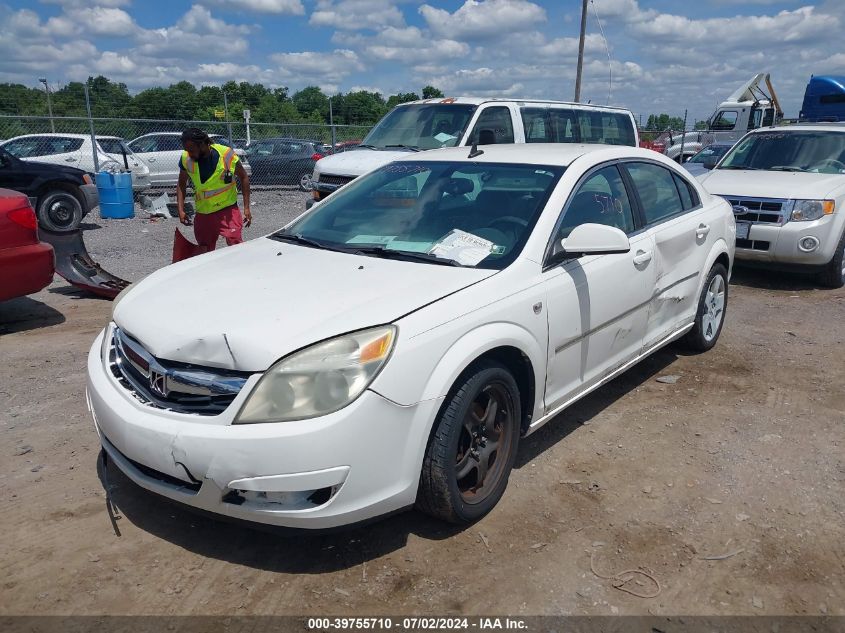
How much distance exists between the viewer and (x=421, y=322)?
9.23ft

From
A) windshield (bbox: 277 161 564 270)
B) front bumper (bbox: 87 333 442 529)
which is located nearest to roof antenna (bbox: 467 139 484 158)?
windshield (bbox: 277 161 564 270)

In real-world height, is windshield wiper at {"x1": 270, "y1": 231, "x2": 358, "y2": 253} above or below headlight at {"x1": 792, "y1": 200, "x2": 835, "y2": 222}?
above

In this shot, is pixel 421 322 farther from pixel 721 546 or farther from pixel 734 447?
pixel 734 447

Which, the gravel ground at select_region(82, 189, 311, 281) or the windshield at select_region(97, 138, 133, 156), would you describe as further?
the windshield at select_region(97, 138, 133, 156)

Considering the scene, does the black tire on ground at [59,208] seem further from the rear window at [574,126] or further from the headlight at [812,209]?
the headlight at [812,209]

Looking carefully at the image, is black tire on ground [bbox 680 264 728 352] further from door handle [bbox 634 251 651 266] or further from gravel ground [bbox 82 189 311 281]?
gravel ground [bbox 82 189 311 281]

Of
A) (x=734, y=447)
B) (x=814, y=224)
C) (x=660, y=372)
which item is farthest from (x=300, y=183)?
(x=734, y=447)

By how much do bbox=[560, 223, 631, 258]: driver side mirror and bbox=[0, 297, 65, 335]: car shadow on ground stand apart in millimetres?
4938

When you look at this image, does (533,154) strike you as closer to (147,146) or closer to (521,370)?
(521,370)

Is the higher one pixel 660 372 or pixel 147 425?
pixel 147 425

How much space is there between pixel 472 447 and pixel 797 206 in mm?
6310

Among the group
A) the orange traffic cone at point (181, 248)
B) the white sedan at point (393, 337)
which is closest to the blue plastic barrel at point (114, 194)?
the orange traffic cone at point (181, 248)

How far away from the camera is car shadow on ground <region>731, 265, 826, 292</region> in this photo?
8320 millimetres

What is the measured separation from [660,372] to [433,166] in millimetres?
2418
